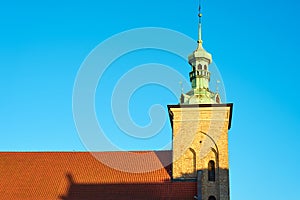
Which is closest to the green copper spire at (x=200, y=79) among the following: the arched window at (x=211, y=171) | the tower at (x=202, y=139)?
the tower at (x=202, y=139)

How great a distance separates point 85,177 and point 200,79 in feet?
36.0

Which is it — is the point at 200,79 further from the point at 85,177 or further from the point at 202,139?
the point at 85,177

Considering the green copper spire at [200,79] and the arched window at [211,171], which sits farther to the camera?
the green copper spire at [200,79]

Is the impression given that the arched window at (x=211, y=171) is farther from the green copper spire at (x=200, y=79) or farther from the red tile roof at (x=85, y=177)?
the green copper spire at (x=200, y=79)

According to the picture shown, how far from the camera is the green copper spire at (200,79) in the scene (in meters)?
39.1

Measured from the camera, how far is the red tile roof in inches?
1447

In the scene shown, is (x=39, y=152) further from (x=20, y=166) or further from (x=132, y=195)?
(x=132, y=195)

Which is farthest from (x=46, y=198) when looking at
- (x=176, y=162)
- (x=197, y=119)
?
(x=197, y=119)

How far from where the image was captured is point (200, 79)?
4050cm

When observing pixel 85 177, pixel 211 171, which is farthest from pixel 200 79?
pixel 85 177

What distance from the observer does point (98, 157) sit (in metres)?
40.7

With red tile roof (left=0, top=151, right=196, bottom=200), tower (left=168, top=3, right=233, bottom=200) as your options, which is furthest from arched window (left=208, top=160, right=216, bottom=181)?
red tile roof (left=0, top=151, right=196, bottom=200)

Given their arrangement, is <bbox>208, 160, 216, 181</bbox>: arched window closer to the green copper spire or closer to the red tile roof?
the red tile roof

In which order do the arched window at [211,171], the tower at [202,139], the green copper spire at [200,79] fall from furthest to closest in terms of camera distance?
the green copper spire at [200,79], the arched window at [211,171], the tower at [202,139]
